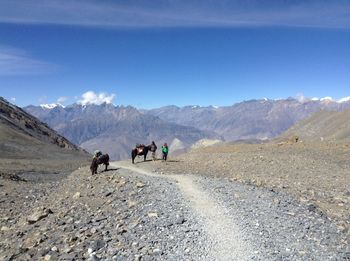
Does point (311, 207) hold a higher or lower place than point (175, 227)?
higher

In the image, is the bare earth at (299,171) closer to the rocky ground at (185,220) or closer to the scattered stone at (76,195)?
the rocky ground at (185,220)

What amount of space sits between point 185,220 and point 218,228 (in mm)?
1794

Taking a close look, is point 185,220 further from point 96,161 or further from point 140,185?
point 96,161

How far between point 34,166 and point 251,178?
146 ft

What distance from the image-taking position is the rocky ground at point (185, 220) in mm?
18078

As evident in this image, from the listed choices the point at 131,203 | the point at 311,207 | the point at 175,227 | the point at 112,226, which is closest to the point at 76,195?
the point at 131,203

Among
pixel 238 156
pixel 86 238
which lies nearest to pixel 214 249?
pixel 86 238

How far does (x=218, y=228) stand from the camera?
784 inches

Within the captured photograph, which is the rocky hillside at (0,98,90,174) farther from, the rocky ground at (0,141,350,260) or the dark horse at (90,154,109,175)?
the rocky ground at (0,141,350,260)

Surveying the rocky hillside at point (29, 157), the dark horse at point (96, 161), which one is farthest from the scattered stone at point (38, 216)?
the rocky hillside at point (29, 157)

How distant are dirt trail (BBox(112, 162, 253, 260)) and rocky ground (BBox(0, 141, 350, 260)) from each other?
0.13 feet

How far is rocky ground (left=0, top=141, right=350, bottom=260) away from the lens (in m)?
18.1

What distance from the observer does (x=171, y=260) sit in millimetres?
16984

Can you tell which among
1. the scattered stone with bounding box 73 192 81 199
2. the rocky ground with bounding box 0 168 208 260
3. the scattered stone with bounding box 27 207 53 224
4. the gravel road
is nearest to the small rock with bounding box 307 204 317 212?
the gravel road
